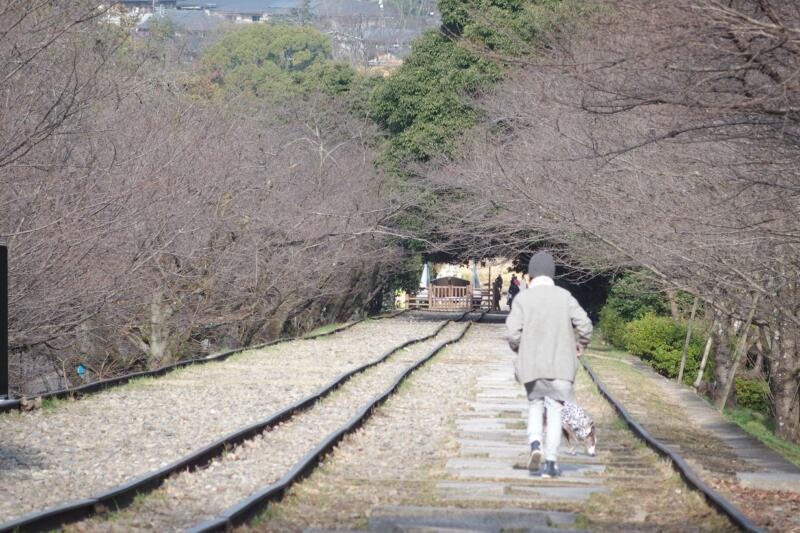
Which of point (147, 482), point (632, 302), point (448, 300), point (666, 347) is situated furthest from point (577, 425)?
point (448, 300)

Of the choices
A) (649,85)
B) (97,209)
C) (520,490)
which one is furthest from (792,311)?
(97,209)

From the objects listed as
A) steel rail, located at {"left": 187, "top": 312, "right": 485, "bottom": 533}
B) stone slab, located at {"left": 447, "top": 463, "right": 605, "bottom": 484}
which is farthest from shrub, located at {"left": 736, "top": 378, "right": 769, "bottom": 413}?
stone slab, located at {"left": 447, "top": 463, "right": 605, "bottom": 484}

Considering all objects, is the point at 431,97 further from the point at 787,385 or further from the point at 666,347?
the point at 787,385

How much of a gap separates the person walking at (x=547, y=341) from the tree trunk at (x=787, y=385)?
1020 centimetres

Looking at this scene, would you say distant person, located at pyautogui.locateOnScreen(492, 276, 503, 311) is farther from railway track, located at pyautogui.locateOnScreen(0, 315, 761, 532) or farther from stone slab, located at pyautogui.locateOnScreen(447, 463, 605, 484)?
stone slab, located at pyautogui.locateOnScreen(447, 463, 605, 484)

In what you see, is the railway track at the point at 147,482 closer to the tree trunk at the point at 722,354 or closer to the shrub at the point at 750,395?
the tree trunk at the point at 722,354

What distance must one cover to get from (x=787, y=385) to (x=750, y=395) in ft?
26.4

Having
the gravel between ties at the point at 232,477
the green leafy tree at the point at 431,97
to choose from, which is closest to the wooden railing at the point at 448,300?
the green leafy tree at the point at 431,97

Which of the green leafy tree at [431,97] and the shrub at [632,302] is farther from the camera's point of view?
the green leafy tree at [431,97]

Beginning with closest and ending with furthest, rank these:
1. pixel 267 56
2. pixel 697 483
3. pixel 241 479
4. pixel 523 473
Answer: pixel 697 483 → pixel 241 479 → pixel 523 473 → pixel 267 56

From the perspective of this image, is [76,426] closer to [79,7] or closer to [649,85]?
[649,85]

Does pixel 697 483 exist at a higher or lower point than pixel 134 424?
higher

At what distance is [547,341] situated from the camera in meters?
9.05

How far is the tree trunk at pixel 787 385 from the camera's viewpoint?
18.7 metres
